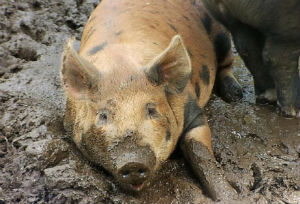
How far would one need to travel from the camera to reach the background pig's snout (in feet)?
9.23

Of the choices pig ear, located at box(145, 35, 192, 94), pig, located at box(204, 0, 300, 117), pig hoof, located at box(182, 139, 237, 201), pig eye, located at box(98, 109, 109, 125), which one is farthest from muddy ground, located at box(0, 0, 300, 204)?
pig ear, located at box(145, 35, 192, 94)

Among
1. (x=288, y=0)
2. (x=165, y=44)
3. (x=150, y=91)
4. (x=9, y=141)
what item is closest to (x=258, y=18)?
(x=288, y=0)

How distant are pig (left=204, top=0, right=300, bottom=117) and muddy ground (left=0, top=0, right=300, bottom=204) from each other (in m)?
0.22

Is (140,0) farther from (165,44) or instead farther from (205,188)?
(205,188)

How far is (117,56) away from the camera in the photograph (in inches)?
137

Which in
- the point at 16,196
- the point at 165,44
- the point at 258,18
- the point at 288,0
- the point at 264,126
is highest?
the point at 288,0

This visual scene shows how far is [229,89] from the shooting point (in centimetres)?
482

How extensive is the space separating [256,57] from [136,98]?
167cm

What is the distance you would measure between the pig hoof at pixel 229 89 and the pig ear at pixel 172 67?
1371 millimetres

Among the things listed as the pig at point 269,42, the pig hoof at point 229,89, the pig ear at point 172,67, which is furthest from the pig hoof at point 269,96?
the pig ear at point 172,67

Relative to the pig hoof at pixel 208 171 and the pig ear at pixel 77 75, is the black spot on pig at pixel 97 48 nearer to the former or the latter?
the pig ear at pixel 77 75

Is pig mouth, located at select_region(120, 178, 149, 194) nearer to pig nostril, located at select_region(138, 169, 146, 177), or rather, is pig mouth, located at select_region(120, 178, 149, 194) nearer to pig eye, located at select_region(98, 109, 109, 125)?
pig nostril, located at select_region(138, 169, 146, 177)

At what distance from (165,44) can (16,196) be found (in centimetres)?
180

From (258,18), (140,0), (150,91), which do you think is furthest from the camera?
(140,0)
